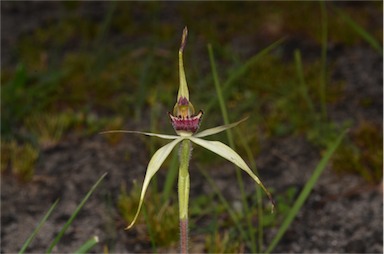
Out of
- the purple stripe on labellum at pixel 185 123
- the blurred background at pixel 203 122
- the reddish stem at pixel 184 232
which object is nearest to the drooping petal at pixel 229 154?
the purple stripe on labellum at pixel 185 123

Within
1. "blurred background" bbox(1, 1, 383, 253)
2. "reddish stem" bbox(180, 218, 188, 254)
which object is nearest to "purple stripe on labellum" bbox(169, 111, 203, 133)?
"reddish stem" bbox(180, 218, 188, 254)

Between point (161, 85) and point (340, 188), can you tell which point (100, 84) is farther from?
point (340, 188)

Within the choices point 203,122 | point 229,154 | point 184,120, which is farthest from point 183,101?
point 203,122

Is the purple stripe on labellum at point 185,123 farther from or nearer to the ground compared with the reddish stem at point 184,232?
farther from the ground

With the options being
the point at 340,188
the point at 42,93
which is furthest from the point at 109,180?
the point at 340,188

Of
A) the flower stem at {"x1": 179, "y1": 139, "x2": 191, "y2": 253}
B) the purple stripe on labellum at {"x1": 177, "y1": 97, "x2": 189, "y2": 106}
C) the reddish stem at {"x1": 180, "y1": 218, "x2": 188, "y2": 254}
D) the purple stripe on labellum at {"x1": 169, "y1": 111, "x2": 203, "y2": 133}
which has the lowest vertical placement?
the reddish stem at {"x1": 180, "y1": 218, "x2": 188, "y2": 254}

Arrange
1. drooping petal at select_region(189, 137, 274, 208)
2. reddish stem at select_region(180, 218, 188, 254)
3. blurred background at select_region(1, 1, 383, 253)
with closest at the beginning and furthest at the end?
drooping petal at select_region(189, 137, 274, 208)
reddish stem at select_region(180, 218, 188, 254)
blurred background at select_region(1, 1, 383, 253)

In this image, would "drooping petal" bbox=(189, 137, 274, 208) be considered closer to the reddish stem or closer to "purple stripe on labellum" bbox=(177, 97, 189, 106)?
"purple stripe on labellum" bbox=(177, 97, 189, 106)

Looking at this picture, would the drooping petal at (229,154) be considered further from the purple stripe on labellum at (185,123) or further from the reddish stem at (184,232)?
the reddish stem at (184,232)
